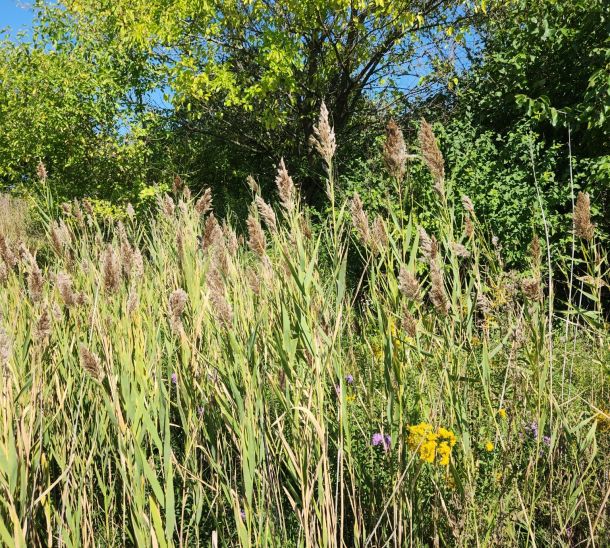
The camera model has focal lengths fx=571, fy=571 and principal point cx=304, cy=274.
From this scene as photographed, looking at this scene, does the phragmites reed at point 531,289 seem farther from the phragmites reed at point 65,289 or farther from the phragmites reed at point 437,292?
the phragmites reed at point 65,289

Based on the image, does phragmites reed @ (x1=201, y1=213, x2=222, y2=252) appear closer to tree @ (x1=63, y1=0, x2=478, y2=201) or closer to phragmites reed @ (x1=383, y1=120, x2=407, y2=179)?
phragmites reed @ (x1=383, y1=120, x2=407, y2=179)

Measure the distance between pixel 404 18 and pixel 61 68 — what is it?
160 inches

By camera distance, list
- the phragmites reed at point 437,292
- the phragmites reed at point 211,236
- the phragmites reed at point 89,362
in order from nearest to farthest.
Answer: the phragmites reed at point 89,362
the phragmites reed at point 437,292
the phragmites reed at point 211,236

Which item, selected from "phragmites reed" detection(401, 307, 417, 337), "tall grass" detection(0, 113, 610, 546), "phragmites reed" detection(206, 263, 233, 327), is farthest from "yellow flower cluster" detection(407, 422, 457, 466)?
"phragmites reed" detection(206, 263, 233, 327)

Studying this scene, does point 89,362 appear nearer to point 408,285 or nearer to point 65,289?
point 65,289

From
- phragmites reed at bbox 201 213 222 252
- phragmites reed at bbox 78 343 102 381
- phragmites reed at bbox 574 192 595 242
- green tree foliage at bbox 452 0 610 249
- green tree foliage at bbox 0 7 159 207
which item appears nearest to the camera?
phragmites reed at bbox 78 343 102 381

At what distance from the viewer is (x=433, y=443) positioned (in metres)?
1.29

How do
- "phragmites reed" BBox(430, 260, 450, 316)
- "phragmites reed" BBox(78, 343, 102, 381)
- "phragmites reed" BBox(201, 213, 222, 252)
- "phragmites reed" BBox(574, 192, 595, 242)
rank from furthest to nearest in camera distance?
1. "phragmites reed" BBox(201, 213, 222, 252)
2. "phragmites reed" BBox(574, 192, 595, 242)
3. "phragmites reed" BBox(430, 260, 450, 316)
4. "phragmites reed" BBox(78, 343, 102, 381)

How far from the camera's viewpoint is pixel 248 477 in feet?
3.47

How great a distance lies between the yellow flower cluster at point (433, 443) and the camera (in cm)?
124

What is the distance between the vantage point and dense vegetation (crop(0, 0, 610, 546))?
117 cm

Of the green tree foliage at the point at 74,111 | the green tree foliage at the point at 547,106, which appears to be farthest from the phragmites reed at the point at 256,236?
the green tree foliage at the point at 74,111

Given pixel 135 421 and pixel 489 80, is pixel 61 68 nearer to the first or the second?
pixel 489 80

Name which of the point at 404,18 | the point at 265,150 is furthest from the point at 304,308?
the point at 265,150
